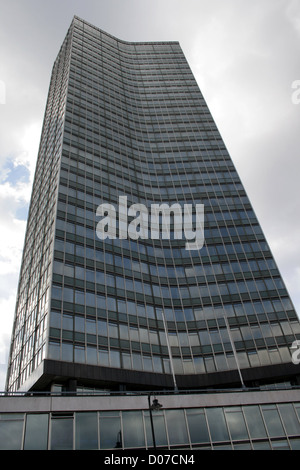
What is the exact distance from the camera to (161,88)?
284 ft

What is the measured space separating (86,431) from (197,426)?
7.52m

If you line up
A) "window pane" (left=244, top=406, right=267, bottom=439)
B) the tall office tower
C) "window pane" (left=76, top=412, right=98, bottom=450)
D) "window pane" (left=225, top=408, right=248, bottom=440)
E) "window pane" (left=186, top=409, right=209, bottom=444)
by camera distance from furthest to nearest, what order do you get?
the tall office tower < "window pane" (left=244, top=406, right=267, bottom=439) < "window pane" (left=225, top=408, right=248, bottom=440) < "window pane" (left=186, top=409, right=209, bottom=444) < "window pane" (left=76, top=412, right=98, bottom=450)

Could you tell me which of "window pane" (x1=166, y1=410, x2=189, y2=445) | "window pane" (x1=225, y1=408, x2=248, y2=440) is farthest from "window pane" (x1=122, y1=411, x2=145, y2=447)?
→ "window pane" (x1=225, y1=408, x2=248, y2=440)

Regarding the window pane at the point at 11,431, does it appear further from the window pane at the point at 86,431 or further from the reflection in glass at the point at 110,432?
the reflection in glass at the point at 110,432

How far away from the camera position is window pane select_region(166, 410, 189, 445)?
76.4 ft

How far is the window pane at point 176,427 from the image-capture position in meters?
23.3

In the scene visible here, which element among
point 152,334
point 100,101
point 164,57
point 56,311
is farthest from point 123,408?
point 164,57

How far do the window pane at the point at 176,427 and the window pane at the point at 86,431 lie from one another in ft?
16.3

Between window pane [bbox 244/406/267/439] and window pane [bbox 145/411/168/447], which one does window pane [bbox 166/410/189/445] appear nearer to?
window pane [bbox 145/411/168/447]

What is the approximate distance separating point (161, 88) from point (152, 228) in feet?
150

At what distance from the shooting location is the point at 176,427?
77.8 ft

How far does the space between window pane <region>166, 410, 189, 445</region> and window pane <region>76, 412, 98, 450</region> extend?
4.97m

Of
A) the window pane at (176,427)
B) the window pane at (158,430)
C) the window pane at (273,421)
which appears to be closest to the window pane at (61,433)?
the window pane at (158,430)
